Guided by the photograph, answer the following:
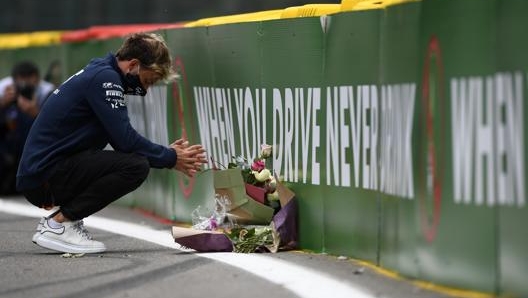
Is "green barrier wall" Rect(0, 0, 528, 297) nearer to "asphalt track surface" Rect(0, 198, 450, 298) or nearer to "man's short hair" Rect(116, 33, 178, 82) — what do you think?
"asphalt track surface" Rect(0, 198, 450, 298)

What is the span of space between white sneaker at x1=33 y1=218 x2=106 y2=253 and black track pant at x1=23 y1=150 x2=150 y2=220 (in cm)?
8

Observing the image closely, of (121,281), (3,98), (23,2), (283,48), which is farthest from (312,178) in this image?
(23,2)

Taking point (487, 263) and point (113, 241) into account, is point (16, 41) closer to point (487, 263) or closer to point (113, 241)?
point (113, 241)

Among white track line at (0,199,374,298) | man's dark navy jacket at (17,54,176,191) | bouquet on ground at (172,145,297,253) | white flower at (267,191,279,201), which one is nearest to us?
white track line at (0,199,374,298)

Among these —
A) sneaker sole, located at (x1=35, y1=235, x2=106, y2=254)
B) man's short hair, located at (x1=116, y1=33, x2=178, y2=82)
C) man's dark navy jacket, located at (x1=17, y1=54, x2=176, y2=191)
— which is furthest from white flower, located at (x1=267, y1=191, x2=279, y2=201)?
sneaker sole, located at (x1=35, y1=235, x2=106, y2=254)

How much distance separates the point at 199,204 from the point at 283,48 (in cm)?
211

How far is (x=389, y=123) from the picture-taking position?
7230mm

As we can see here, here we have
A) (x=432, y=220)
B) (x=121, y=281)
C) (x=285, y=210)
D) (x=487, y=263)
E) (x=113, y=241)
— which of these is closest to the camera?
(x=487, y=263)

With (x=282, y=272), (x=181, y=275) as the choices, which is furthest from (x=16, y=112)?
(x=282, y=272)

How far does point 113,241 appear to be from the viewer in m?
9.38

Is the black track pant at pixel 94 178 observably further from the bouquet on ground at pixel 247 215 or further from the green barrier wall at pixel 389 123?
the green barrier wall at pixel 389 123

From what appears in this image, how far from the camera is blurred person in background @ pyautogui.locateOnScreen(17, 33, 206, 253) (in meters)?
8.36

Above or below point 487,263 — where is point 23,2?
above

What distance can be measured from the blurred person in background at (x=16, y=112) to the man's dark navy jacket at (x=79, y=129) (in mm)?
6031
